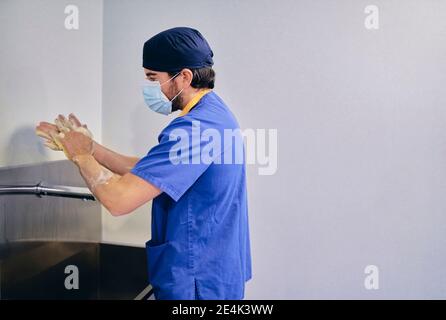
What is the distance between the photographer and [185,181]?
871 mm

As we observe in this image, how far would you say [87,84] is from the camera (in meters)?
1.35

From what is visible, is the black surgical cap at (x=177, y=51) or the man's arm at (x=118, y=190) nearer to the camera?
the man's arm at (x=118, y=190)

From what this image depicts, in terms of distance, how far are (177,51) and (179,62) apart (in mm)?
23

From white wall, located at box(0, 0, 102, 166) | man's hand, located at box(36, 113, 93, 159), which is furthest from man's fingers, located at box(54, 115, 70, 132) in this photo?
white wall, located at box(0, 0, 102, 166)

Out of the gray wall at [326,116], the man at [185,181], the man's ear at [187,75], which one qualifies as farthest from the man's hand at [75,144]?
the gray wall at [326,116]

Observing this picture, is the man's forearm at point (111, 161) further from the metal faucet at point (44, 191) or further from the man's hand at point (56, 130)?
the metal faucet at point (44, 191)

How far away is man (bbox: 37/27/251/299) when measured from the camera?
864 millimetres

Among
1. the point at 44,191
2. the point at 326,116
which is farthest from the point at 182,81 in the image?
the point at 326,116

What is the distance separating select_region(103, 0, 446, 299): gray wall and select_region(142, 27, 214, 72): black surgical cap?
0.44m

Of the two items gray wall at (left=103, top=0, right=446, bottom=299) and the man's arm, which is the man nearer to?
the man's arm

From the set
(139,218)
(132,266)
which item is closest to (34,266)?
(132,266)

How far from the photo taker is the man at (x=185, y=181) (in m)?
0.86

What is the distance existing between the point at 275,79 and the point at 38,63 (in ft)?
2.22

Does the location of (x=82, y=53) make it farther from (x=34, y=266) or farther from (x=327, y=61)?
(x=327, y=61)
